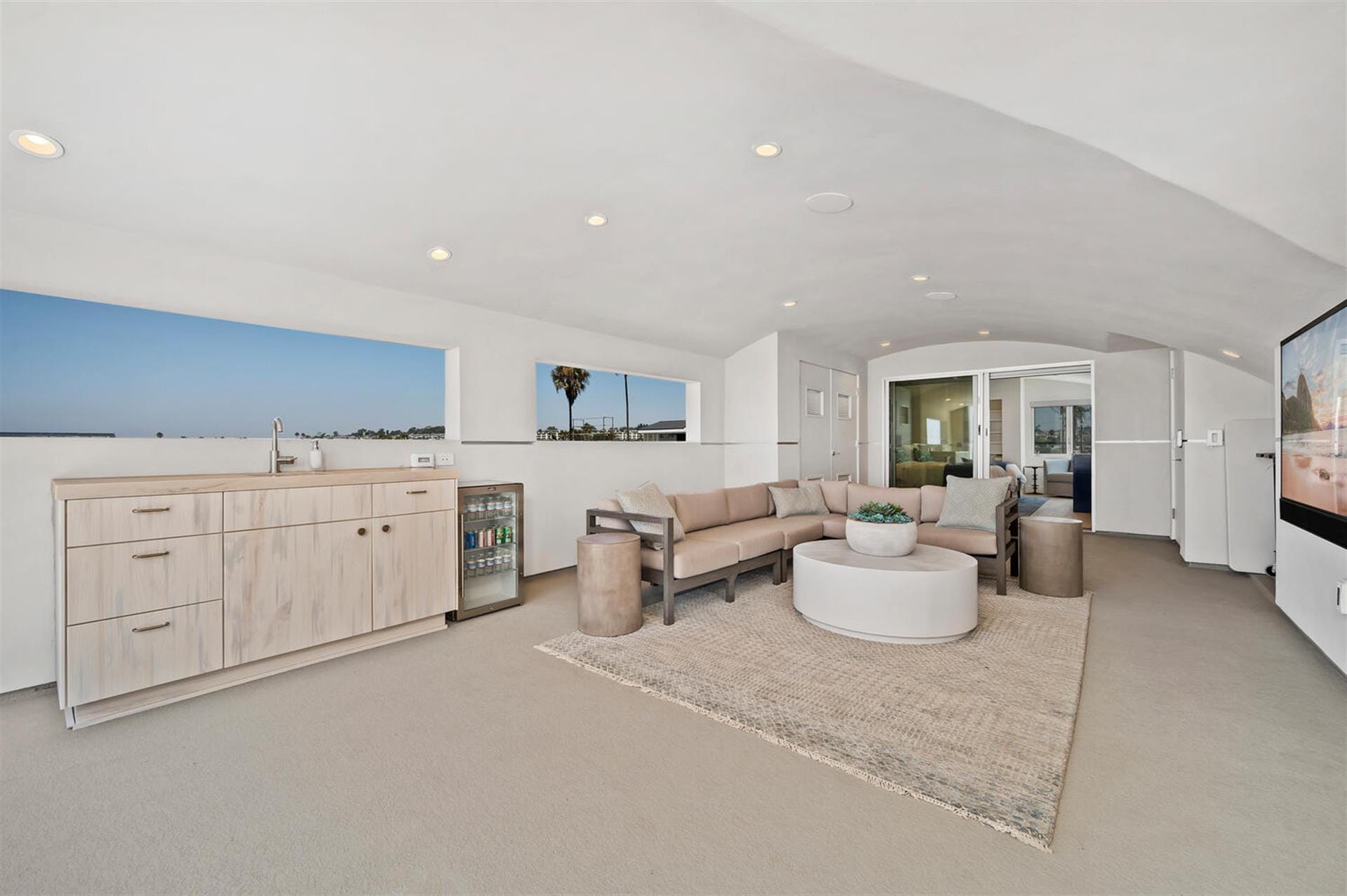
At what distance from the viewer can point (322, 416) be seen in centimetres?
412

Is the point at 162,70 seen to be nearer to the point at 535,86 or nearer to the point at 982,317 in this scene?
the point at 535,86

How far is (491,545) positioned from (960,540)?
3917 millimetres

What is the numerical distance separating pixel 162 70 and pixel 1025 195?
393cm

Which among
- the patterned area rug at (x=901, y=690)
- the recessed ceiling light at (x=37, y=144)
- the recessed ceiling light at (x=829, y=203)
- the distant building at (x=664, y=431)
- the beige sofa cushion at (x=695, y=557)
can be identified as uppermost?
the recessed ceiling light at (x=829, y=203)

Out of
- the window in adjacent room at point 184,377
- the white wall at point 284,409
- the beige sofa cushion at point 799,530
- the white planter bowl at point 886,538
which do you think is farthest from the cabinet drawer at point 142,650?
the beige sofa cushion at point 799,530

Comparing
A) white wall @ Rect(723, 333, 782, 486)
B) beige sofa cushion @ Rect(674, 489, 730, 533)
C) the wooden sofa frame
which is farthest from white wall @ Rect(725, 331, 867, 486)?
the wooden sofa frame

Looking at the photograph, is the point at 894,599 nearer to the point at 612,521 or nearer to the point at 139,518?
the point at 612,521

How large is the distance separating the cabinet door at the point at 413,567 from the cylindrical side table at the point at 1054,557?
454 centimetres

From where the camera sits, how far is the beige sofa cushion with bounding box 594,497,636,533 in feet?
14.9

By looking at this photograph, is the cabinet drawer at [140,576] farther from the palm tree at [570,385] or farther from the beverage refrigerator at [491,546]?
the palm tree at [570,385]

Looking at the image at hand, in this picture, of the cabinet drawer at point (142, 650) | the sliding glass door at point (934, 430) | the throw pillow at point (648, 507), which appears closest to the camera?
the cabinet drawer at point (142, 650)

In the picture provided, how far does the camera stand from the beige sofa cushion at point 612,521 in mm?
4527

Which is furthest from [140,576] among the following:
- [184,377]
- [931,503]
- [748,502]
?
[931,503]

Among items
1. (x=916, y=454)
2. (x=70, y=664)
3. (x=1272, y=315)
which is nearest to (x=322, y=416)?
(x=70, y=664)
